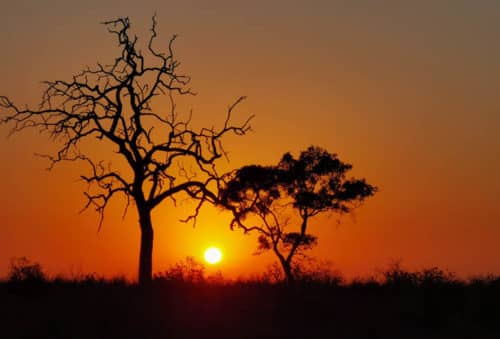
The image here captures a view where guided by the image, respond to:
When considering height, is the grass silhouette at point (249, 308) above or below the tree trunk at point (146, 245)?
below

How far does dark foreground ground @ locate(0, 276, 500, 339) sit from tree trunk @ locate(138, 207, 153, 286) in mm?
1945

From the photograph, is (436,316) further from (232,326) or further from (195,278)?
(195,278)

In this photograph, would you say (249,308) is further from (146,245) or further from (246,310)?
(146,245)

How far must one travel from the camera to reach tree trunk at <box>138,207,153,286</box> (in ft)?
120

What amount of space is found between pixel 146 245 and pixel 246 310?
364 inches

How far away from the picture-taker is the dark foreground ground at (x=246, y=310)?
1039 inches

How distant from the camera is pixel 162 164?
38031 mm

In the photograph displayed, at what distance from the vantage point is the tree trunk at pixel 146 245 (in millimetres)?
36688

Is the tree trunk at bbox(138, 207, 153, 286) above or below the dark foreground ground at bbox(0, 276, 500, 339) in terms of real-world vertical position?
above

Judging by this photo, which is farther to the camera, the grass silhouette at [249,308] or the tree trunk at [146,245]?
the tree trunk at [146,245]

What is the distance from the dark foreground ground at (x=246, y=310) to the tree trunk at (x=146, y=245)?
6.38ft

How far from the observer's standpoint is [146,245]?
3709cm

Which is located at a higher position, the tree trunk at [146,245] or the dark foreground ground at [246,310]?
the tree trunk at [146,245]

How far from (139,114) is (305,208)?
22.6 meters
